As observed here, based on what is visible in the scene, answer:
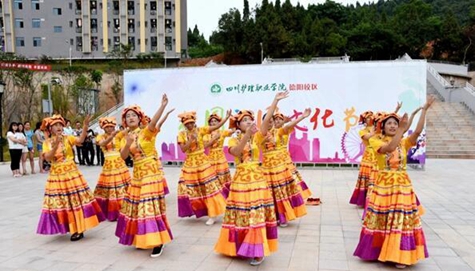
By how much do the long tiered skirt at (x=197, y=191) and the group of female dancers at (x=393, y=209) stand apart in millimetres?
2489

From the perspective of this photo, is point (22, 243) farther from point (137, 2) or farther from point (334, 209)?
point (137, 2)

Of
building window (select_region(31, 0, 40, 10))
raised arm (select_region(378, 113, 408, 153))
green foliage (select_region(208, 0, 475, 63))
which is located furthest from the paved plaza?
building window (select_region(31, 0, 40, 10))

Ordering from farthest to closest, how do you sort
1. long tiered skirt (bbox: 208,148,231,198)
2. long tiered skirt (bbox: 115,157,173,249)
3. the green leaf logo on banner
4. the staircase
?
the staircase
the green leaf logo on banner
long tiered skirt (bbox: 208,148,231,198)
long tiered skirt (bbox: 115,157,173,249)

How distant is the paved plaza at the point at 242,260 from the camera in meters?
4.14

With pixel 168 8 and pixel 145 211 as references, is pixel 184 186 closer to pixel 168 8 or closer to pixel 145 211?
pixel 145 211

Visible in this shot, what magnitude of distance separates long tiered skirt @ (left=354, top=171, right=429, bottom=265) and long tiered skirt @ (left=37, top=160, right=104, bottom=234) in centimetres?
347

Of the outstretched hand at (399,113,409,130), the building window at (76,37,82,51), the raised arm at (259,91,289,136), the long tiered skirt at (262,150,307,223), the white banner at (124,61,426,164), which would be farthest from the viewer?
the building window at (76,37,82,51)

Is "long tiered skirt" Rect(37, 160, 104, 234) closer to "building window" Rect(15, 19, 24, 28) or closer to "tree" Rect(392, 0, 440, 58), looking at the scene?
"tree" Rect(392, 0, 440, 58)

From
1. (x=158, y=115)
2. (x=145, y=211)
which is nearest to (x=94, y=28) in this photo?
(x=158, y=115)

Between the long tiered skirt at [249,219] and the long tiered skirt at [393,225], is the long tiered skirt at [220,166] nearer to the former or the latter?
the long tiered skirt at [249,219]

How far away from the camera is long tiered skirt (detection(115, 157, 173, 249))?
427 cm

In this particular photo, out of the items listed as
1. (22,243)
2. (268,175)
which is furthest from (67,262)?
(268,175)

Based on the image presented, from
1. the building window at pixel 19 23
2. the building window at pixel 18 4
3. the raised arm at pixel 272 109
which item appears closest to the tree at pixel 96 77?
the building window at pixel 19 23

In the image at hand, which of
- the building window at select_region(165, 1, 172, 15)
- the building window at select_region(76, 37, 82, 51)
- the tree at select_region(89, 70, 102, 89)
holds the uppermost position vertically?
the building window at select_region(165, 1, 172, 15)
